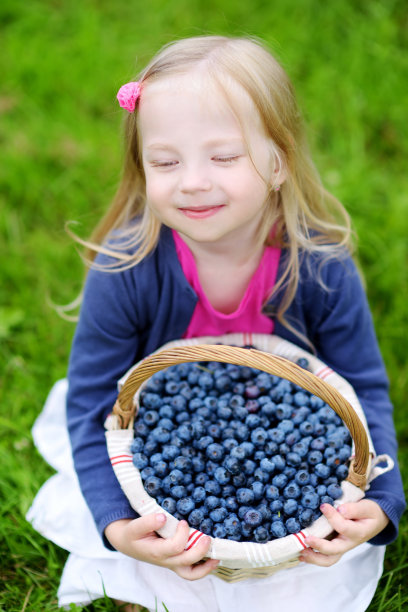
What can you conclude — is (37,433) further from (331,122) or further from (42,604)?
(331,122)

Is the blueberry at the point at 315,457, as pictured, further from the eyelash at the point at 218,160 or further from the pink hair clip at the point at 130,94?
the pink hair clip at the point at 130,94

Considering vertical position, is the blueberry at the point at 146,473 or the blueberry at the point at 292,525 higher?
the blueberry at the point at 146,473

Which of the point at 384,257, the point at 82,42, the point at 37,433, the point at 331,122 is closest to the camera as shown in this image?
the point at 37,433

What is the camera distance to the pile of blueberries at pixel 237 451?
151 cm

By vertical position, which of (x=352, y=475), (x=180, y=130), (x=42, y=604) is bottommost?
(x=42, y=604)

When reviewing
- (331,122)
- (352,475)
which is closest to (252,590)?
(352,475)

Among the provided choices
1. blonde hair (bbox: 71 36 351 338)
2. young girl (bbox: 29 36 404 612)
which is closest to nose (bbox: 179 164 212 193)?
young girl (bbox: 29 36 404 612)

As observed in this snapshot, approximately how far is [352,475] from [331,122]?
6.95ft

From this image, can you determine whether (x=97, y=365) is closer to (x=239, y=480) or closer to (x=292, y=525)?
Result: (x=239, y=480)

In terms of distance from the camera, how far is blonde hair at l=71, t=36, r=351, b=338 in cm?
149

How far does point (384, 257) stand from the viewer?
2643 mm

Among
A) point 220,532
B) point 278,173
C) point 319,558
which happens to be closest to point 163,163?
point 278,173

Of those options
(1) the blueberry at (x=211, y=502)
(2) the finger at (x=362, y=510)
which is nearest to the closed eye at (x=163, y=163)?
(1) the blueberry at (x=211, y=502)

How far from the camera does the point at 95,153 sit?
3004 millimetres
